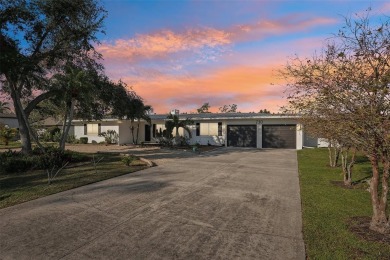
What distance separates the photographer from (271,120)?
1083 inches

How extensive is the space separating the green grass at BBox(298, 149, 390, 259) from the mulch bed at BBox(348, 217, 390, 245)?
131mm

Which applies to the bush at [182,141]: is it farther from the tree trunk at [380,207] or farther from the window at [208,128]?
the tree trunk at [380,207]

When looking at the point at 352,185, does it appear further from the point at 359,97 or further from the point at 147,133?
the point at 147,133

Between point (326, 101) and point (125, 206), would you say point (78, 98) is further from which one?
point (326, 101)

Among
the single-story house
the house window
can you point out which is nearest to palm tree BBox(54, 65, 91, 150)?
the single-story house

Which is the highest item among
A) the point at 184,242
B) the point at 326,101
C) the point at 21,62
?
the point at 21,62

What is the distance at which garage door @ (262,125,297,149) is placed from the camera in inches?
1073

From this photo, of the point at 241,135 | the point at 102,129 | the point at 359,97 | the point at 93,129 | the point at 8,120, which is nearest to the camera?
the point at 359,97

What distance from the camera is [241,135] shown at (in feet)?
96.2

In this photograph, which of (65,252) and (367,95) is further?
(367,95)

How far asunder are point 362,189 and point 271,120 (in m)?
17.9

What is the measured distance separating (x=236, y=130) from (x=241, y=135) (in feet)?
2.45

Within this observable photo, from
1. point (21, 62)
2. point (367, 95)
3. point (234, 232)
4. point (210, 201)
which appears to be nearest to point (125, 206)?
point (210, 201)

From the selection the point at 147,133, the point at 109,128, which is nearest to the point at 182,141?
the point at 147,133
